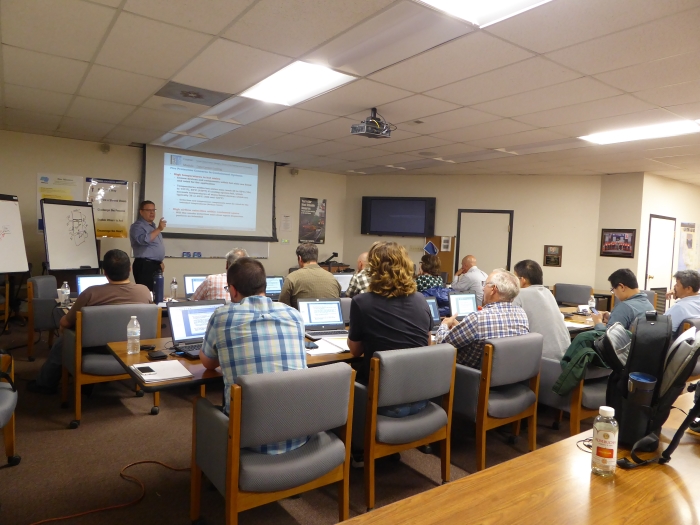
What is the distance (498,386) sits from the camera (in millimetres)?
2854

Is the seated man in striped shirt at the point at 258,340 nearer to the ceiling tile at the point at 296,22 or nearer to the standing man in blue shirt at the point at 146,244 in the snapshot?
the ceiling tile at the point at 296,22

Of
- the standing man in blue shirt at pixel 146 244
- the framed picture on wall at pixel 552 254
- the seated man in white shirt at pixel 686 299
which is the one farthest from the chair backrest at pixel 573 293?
the standing man in blue shirt at pixel 146 244

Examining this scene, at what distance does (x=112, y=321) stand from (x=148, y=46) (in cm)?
189

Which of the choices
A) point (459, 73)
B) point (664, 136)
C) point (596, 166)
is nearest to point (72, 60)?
point (459, 73)

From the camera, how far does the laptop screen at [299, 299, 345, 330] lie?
3.37 metres

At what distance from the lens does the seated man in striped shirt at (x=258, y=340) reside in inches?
75.6

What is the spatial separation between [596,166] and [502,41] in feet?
15.6

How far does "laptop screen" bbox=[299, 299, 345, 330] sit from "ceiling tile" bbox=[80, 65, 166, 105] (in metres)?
2.25

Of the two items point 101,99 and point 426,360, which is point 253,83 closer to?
point 101,99

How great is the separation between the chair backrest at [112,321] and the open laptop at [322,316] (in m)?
1.07

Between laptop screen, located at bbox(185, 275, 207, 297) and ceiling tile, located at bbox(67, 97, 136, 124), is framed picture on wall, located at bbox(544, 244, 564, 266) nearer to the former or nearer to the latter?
laptop screen, located at bbox(185, 275, 207, 297)

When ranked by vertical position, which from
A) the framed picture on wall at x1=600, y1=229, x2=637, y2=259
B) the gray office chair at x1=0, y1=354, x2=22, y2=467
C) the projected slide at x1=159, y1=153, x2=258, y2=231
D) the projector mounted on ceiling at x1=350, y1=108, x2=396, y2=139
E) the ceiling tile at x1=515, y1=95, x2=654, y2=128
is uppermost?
the ceiling tile at x1=515, y1=95, x2=654, y2=128

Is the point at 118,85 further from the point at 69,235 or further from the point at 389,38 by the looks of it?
the point at 69,235

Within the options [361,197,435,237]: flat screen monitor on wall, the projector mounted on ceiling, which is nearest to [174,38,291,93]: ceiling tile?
the projector mounted on ceiling
